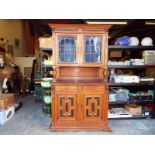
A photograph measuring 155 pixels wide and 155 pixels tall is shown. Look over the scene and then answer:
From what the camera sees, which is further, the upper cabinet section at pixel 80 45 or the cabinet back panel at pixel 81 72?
the cabinet back panel at pixel 81 72

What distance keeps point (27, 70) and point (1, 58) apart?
2.02 metres

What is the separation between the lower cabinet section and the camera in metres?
3.51

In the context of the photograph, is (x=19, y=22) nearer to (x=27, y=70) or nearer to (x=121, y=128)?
Result: (x=27, y=70)


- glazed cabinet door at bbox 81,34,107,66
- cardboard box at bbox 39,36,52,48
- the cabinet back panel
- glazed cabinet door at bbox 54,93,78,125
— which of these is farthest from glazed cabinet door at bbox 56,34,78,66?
cardboard box at bbox 39,36,52,48

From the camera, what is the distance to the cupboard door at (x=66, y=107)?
352cm

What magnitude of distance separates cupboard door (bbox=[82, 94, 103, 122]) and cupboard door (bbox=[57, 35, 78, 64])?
710mm

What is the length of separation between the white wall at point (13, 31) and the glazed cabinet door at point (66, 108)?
4.08m

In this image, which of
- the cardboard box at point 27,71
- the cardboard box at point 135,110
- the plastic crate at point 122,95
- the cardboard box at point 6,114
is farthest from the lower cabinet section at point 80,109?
the cardboard box at point 27,71

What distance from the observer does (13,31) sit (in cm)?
754

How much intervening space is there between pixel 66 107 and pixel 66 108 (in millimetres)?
19

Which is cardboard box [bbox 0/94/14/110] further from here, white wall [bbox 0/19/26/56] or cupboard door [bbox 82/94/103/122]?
white wall [bbox 0/19/26/56]

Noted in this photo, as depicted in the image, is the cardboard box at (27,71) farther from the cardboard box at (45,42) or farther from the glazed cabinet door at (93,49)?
the glazed cabinet door at (93,49)
